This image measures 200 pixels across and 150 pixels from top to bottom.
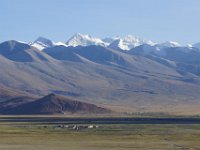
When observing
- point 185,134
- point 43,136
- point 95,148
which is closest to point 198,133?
point 185,134

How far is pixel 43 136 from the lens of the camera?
121938mm

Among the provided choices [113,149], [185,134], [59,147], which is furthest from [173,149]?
[185,134]

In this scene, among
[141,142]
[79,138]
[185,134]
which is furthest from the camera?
[185,134]

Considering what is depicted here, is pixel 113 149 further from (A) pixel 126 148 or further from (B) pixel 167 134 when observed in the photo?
(B) pixel 167 134

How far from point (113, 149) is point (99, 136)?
28.7 metres

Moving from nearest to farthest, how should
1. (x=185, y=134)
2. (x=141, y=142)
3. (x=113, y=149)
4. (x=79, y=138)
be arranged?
(x=113, y=149) → (x=141, y=142) → (x=79, y=138) → (x=185, y=134)

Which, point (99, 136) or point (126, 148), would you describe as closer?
point (126, 148)

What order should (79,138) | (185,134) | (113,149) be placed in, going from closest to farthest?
(113,149), (79,138), (185,134)

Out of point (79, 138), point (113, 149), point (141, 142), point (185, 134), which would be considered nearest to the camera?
point (113, 149)

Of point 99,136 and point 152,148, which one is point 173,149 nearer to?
point 152,148

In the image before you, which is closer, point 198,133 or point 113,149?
point 113,149

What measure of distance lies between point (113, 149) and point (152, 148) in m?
6.23

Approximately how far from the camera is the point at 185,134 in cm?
12669

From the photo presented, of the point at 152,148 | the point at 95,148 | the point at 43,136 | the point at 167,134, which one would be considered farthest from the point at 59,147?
the point at 167,134
